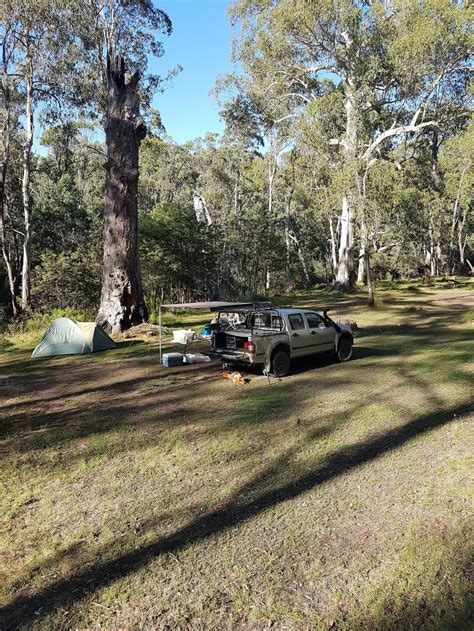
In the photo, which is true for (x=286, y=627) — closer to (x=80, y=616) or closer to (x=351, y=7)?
(x=80, y=616)

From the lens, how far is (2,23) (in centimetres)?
2244

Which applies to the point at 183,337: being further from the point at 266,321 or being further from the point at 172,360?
the point at 266,321

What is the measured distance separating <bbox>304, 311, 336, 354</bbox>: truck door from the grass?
→ 1.43 meters

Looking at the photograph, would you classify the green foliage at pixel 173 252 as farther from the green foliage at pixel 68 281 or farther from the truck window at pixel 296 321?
the truck window at pixel 296 321

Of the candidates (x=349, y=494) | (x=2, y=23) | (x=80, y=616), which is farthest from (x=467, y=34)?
(x=80, y=616)

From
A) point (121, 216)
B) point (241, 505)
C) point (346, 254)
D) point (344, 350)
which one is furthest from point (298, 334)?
point (346, 254)

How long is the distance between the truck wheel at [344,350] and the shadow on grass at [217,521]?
15.0 feet

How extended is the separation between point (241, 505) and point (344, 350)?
24.1 ft

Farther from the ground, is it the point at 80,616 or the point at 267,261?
the point at 267,261

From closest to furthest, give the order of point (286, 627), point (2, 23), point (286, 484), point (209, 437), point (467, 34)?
1. point (286, 627)
2. point (286, 484)
3. point (209, 437)
4. point (2, 23)
5. point (467, 34)

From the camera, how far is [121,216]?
16391 millimetres

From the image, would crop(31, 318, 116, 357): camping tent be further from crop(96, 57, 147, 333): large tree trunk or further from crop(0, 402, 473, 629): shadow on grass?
crop(0, 402, 473, 629): shadow on grass

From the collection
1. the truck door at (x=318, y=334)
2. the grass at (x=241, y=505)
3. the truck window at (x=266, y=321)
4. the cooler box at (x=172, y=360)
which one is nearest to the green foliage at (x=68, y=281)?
the cooler box at (x=172, y=360)

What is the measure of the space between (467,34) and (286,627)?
34320mm
